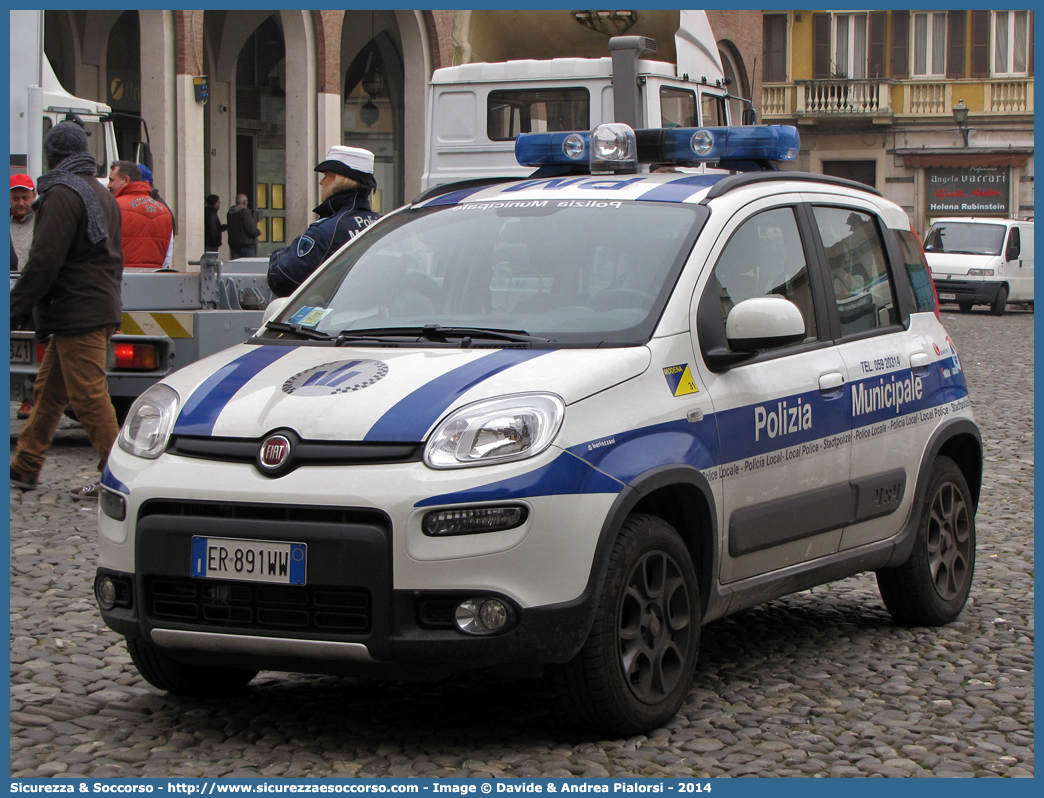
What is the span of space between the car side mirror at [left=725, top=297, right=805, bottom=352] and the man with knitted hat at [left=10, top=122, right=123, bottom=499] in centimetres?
452

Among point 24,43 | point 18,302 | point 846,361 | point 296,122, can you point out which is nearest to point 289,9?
point 296,122

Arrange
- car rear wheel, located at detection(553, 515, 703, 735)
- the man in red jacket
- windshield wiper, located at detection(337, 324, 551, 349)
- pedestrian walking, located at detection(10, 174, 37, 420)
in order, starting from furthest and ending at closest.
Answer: pedestrian walking, located at detection(10, 174, 37, 420), the man in red jacket, windshield wiper, located at detection(337, 324, 551, 349), car rear wheel, located at detection(553, 515, 703, 735)

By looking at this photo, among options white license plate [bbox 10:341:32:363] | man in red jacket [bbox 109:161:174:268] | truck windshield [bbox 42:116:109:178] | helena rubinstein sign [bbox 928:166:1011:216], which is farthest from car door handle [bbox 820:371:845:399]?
helena rubinstein sign [bbox 928:166:1011:216]

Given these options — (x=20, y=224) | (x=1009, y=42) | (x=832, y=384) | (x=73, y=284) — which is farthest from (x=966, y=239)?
(x=832, y=384)

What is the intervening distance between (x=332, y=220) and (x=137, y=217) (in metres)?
4.37

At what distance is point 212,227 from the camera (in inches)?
1004

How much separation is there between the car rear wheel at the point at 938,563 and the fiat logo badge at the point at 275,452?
2.75 m

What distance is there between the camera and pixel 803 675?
539 centimetres

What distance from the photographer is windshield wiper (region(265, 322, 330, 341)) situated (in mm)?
5145

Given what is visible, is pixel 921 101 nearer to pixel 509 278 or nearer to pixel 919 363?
pixel 919 363

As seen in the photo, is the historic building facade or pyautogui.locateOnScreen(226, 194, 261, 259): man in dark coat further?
the historic building facade

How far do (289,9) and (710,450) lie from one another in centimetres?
2164

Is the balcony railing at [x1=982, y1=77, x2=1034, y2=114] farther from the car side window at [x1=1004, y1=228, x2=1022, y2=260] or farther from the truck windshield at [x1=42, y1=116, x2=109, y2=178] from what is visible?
the truck windshield at [x1=42, y1=116, x2=109, y2=178]

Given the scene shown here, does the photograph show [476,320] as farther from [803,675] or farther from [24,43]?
[24,43]
